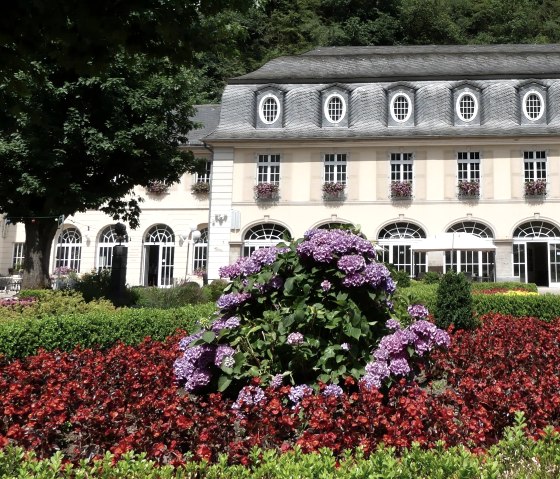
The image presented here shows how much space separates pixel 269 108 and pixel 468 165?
352 inches

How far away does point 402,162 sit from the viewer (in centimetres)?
2452

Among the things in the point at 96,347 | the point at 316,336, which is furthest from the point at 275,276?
the point at 96,347

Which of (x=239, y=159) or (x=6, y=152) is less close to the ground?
(x=239, y=159)

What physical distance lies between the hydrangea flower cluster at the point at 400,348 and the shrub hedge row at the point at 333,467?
1392mm

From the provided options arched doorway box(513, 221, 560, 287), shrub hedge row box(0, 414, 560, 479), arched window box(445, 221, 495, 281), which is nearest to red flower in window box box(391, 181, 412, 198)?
arched window box(445, 221, 495, 281)

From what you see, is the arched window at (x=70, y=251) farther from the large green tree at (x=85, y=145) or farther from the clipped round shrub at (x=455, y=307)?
the clipped round shrub at (x=455, y=307)

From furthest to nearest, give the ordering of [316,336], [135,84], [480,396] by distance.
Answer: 1. [135,84]
2. [316,336]
3. [480,396]

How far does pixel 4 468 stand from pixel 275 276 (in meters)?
2.67

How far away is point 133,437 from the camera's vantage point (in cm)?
359

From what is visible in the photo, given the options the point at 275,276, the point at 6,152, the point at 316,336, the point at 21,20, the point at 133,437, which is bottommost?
the point at 133,437

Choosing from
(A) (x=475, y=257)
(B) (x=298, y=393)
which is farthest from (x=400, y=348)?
(A) (x=475, y=257)

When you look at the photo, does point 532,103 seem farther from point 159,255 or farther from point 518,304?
point 159,255

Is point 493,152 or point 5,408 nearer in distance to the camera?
point 5,408

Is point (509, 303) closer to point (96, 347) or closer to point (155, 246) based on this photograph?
point (96, 347)
